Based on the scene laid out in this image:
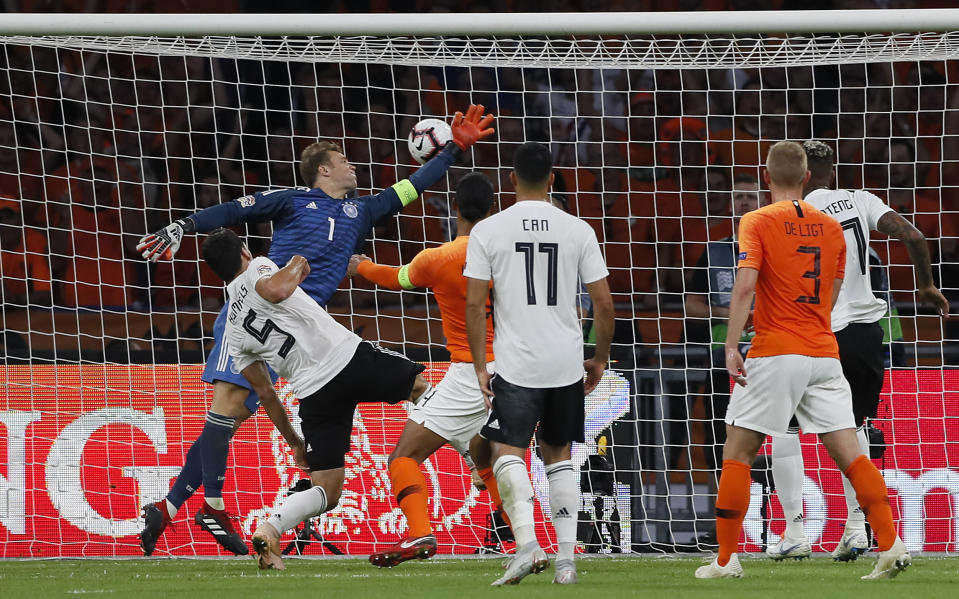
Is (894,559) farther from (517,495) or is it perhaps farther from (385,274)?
(385,274)

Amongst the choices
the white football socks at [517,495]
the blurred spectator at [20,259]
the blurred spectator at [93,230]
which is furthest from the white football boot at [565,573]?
the blurred spectator at [20,259]

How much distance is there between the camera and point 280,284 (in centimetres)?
580

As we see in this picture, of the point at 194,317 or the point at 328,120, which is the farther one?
the point at 328,120

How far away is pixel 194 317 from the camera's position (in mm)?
9352

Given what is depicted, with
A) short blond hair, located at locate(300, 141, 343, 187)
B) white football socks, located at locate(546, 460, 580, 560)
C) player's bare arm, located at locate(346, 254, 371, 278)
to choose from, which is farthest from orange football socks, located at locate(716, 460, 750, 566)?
short blond hair, located at locate(300, 141, 343, 187)

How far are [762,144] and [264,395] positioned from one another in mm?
6044

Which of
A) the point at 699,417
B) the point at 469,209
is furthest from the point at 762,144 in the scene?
the point at 469,209

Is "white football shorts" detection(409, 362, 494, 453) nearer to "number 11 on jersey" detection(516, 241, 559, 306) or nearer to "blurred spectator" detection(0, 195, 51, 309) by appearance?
"number 11 on jersey" detection(516, 241, 559, 306)

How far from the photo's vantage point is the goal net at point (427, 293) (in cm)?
751

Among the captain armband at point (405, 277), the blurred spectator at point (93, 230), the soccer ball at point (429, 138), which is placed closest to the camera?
the captain armband at point (405, 277)

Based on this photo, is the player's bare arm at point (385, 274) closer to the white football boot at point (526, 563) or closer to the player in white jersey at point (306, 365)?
the player in white jersey at point (306, 365)

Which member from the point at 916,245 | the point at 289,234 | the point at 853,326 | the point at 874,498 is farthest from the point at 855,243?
the point at 289,234

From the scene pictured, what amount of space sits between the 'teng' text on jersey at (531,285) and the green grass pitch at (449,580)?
2.91ft

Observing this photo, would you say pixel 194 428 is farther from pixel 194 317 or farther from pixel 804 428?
pixel 804 428
